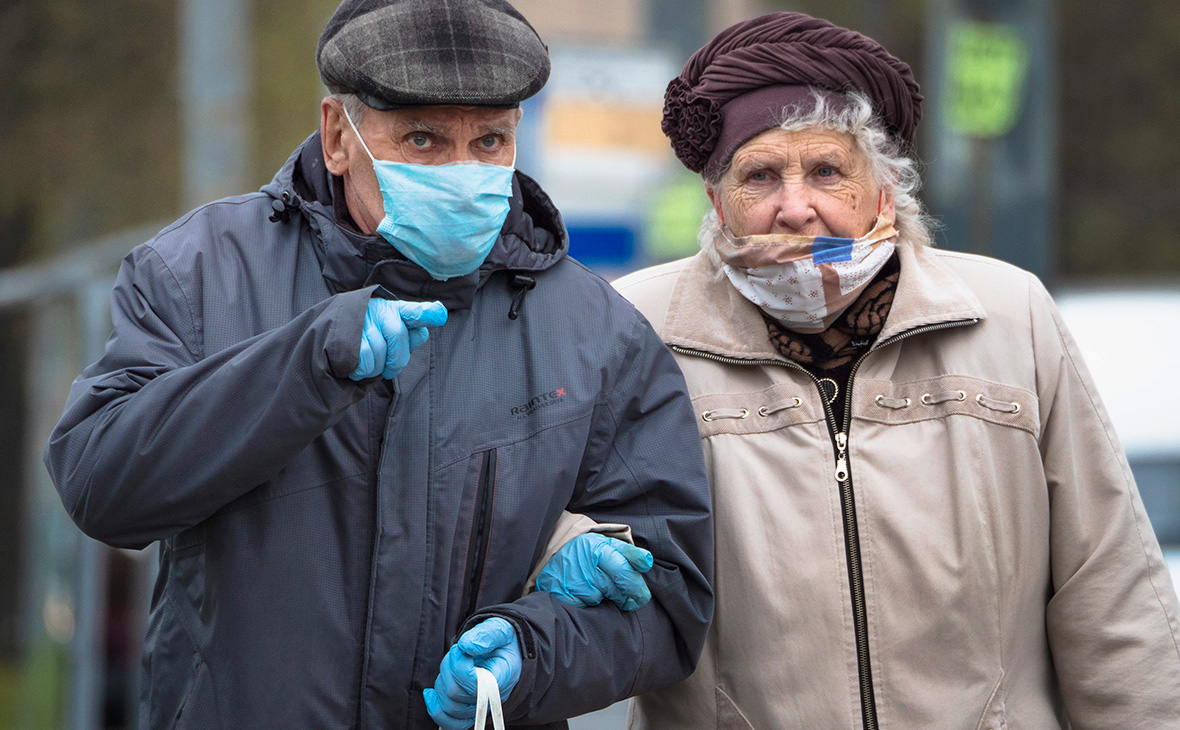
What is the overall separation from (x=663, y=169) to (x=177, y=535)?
3.83 m

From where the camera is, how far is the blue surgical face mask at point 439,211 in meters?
2.42

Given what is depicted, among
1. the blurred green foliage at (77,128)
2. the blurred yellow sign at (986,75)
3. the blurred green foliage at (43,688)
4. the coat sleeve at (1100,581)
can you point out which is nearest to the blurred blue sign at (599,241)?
the blurred yellow sign at (986,75)

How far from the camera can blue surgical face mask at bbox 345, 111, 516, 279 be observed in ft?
7.93

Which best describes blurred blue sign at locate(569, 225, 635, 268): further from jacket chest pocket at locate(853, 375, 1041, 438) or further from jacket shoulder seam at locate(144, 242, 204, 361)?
jacket shoulder seam at locate(144, 242, 204, 361)

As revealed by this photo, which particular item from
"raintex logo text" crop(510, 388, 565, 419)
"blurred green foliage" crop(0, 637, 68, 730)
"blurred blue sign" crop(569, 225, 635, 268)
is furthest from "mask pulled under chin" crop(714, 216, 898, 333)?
"blurred green foliage" crop(0, 637, 68, 730)

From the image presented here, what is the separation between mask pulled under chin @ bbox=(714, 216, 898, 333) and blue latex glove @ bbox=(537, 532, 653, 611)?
63 centimetres

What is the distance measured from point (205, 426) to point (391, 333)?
29 cm

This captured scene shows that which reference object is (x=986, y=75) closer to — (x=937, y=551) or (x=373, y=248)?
(x=937, y=551)

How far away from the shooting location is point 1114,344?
633 centimetres

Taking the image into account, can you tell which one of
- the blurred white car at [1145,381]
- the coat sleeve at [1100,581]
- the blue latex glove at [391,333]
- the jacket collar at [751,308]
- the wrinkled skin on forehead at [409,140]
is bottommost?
the blurred white car at [1145,381]

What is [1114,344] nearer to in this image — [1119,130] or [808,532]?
[808,532]

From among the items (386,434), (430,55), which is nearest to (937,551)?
(386,434)

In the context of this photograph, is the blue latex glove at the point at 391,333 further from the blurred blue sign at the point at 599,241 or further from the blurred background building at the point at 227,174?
the blurred blue sign at the point at 599,241

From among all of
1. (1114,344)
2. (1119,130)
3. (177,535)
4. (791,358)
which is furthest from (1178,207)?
(177,535)
